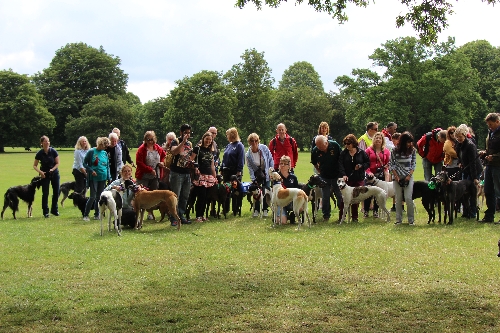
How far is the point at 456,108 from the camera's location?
171ft

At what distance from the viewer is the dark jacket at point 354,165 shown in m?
11.2

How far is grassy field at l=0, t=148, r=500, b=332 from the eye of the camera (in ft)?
16.7

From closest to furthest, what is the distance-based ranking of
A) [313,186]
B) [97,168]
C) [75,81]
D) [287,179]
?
[313,186] → [287,179] → [97,168] → [75,81]

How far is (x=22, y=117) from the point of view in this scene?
2628 inches

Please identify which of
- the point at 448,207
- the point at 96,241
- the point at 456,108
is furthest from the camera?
the point at 456,108

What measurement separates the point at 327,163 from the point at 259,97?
5850cm

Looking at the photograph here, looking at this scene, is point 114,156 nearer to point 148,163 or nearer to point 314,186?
point 148,163

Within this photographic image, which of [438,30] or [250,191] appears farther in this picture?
[250,191]

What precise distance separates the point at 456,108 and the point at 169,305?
51.1 meters

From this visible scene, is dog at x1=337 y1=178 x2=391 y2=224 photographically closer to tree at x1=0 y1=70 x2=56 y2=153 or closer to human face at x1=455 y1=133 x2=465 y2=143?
human face at x1=455 y1=133 x2=465 y2=143

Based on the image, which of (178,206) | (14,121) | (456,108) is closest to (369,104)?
(456,108)

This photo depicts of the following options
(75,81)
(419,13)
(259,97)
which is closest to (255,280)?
(419,13)

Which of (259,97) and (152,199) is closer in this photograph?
(152,199)

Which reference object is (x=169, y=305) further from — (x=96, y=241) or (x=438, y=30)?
(x=438, y=30)
